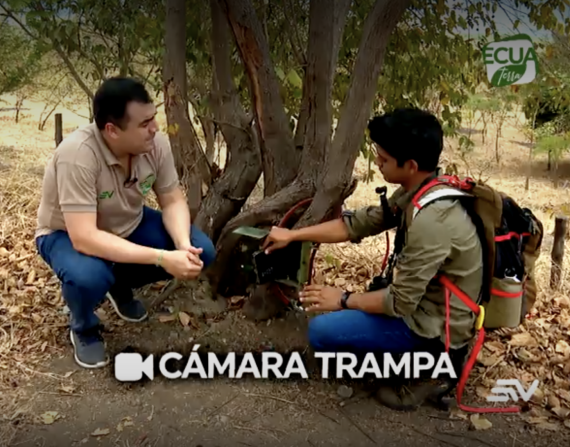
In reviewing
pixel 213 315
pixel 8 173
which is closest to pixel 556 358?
pixel 213 315

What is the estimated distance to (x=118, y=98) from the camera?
2377 millimetres

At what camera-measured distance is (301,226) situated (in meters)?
2.79

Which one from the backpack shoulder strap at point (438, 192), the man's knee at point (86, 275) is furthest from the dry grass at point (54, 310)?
the backpack shoulder strap at point (438, 192)

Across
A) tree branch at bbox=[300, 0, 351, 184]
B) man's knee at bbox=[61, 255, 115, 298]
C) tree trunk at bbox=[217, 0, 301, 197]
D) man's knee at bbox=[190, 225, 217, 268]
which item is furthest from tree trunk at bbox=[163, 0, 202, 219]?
man's knee at bbox=[61, 255, 115, 298]

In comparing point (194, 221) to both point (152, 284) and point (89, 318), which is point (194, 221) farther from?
point (89, 318)

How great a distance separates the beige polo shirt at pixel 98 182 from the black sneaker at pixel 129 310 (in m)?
0.38

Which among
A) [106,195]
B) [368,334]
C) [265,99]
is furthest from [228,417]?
[265,99]

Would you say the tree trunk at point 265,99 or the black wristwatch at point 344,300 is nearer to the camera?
the black wristwatch at point 344,300

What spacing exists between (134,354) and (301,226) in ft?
2.75

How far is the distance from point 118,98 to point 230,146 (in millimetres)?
923

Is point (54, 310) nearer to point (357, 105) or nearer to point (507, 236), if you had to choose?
point (357, 105)

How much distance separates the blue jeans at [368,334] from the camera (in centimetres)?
233

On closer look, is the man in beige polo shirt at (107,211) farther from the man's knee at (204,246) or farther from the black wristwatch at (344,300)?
the black wristwatch at (344,300)

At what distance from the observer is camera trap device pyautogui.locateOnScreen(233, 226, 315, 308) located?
8.60ft
